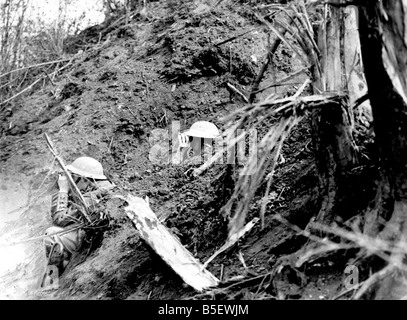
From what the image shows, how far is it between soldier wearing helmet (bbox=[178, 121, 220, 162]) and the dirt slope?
0.72ft

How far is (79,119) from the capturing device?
684cm

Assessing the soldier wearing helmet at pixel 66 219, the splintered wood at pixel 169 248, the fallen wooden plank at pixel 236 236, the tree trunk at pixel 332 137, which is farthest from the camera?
the soldier wearing helmet at pixel 66 219

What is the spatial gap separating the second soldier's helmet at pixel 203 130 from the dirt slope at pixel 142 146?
405 millimetres

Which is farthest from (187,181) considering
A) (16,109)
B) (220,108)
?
(16,109)

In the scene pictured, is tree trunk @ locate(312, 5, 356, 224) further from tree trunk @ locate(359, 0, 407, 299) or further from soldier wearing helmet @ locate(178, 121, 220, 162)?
soldier wearing helmet @ locate(178, 121, 220, 162)

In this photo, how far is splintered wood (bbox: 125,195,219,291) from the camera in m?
3.45

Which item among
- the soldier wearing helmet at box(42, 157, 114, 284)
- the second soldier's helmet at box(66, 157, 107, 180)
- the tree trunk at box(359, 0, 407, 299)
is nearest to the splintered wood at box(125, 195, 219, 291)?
the soldier wearing helmet at box(42, 157, 114, 284)

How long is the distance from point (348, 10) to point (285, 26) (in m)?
1.04

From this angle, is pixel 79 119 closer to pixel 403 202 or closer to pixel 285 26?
pixel 285 26

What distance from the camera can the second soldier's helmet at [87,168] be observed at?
17.7 ft

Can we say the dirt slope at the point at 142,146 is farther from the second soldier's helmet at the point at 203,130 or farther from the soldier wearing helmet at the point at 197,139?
the second soldier's helmet at the point at 203,130

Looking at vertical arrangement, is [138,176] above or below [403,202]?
below

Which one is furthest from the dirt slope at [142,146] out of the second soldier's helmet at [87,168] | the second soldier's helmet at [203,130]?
the second soldier's helmet at [203,130]

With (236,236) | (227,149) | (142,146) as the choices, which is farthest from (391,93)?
(142,146)
